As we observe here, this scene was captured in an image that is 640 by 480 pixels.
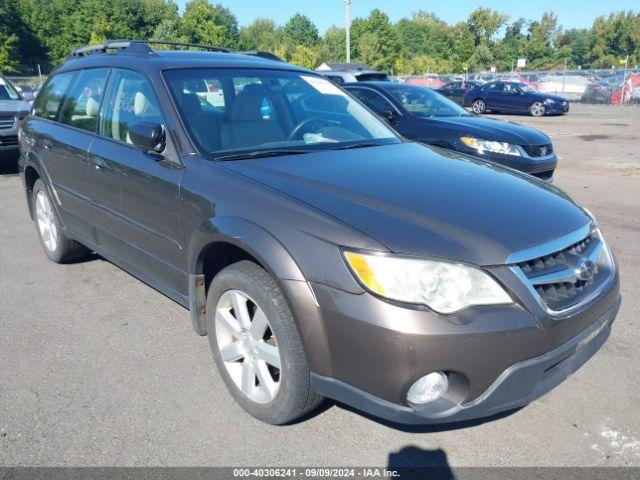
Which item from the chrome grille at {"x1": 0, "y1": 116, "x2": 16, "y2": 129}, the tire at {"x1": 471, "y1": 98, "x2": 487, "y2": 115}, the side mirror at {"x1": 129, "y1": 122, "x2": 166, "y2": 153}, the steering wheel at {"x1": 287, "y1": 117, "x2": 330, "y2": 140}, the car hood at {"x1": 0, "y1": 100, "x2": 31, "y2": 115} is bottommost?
the tire at {"x1": 471, "y1": 98, "x2": 487, "y2": 115}

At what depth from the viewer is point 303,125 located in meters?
3.70

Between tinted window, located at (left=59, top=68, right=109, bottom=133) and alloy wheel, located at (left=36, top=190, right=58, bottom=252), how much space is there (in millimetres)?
839

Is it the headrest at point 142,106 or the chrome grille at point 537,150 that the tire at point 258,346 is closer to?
the headrest at point 142,106

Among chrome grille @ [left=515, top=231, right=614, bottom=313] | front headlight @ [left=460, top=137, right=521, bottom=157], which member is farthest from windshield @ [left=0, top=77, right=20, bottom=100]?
chrome grille @ [left=515, top=231, right=614, bottom=313]

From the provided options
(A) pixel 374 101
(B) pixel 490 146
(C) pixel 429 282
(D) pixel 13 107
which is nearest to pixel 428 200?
(C) pixel 429 282

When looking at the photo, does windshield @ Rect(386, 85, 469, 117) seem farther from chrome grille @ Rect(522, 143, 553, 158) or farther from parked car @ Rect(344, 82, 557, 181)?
chrome grille @ Rect(522, 143, 553, 158)

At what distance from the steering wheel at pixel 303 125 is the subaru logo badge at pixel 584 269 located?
5.95ft

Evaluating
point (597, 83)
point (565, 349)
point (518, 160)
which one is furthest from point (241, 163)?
point (597, 83)

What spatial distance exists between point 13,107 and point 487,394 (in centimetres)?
1076

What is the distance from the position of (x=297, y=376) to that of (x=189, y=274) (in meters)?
0.94

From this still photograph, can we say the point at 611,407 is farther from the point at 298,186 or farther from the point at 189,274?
the point at 189,274

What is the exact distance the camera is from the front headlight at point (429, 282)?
2.20m

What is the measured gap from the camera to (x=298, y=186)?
271 centimetres

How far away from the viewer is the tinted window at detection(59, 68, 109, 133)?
4074mm
